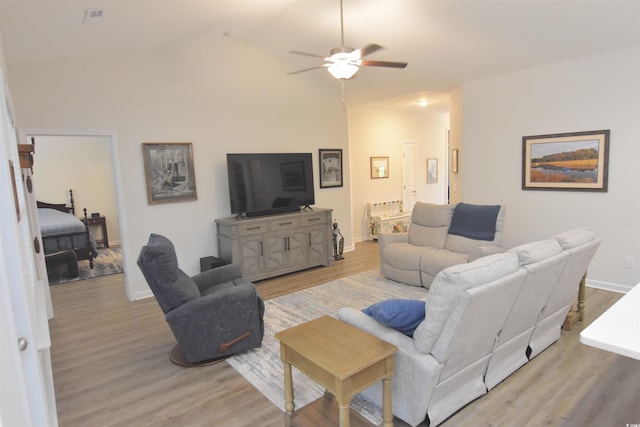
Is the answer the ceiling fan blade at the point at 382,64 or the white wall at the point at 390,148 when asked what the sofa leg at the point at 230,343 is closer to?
the ceiling fan blade at the point at 382,64

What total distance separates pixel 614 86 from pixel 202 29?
4.82 m

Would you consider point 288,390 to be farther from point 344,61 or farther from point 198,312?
point 344,61

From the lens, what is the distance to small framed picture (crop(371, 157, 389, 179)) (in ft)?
26.5

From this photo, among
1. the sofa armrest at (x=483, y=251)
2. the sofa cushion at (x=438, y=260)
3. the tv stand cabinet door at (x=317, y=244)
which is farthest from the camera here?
the tv stand cabinet door at (x=317, y=244)

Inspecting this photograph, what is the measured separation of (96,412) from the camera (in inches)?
99.9

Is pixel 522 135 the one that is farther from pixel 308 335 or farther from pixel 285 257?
pixel 308 335

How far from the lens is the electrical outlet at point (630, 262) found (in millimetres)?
4243

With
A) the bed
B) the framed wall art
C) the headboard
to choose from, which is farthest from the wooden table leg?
the headboard

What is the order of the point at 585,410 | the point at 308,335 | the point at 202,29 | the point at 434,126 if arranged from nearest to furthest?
the point at 308,335
the point at 585,410
the point at 202,29
the point at 434,126

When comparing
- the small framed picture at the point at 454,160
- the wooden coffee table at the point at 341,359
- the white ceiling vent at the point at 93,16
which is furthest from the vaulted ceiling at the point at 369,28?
the wooden coffee table at the point at 341,359

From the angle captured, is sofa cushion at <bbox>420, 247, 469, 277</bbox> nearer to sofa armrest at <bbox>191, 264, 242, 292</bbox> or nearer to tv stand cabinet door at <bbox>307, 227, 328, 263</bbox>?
tv stand cabinet door at <bbox>307, 227, 328, 263</bbox>

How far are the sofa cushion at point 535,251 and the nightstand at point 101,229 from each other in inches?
311

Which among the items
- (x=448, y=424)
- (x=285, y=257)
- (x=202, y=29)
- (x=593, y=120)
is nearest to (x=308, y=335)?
(x=448, y=424)

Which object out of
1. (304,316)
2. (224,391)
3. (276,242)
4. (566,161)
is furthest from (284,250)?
(566,161)
